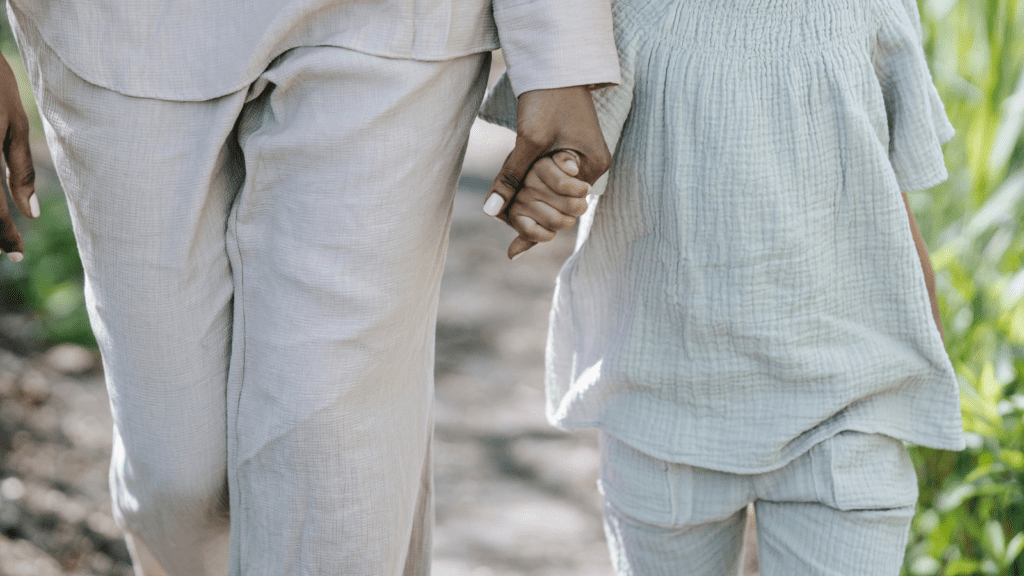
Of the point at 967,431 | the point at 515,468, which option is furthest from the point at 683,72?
the point at 515,468

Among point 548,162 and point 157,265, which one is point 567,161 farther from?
point 157,265

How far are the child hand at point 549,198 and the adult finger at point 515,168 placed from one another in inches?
0.5

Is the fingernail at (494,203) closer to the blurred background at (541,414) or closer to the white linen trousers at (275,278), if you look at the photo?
the white linen trousers at (275,278)

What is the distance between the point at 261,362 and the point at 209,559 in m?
0.40

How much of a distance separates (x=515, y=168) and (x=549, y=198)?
63mm

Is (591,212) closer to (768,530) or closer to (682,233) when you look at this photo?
(682,233)

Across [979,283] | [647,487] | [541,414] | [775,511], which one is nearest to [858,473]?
[775,511]

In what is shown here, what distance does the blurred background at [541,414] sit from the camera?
6.85ft

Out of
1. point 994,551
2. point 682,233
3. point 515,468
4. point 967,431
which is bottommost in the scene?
point 515,468

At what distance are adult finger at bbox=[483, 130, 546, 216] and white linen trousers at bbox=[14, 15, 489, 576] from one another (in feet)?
0.35

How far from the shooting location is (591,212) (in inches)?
60.7

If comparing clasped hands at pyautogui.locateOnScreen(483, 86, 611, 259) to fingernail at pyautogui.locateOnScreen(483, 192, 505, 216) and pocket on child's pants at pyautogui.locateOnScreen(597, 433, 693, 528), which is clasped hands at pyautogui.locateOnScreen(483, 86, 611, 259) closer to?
fingernail at pyautogui.locateOnScreen(483, 192, 505, 216)

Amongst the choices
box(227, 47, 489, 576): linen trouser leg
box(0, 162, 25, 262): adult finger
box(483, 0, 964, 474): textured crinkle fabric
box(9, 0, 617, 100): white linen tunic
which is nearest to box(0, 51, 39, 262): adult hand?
box(0, 162, 25, 262): adult finger

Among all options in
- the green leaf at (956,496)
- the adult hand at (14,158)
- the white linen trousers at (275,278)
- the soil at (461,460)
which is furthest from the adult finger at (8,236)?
the green leaf at (956,496)
